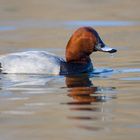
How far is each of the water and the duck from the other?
14 cm

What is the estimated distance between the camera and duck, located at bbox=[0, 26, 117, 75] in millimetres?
10938

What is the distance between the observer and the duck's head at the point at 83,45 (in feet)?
36.9

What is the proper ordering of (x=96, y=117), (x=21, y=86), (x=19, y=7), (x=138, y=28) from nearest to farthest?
(x=96, y=117) → (x=21, y=86) → (x=138, y=28) → (x=19, y=7)

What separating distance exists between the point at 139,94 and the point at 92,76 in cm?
173

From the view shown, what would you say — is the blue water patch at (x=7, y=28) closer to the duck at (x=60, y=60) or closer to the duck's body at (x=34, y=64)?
the duck at (x=60, y=60)

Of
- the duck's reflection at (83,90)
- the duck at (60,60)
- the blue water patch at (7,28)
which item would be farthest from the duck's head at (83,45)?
the blue water patch at (7,28)

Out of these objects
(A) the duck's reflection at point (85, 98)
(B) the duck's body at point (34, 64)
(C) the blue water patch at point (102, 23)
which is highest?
(C) the blue water patch at point (102, 23)

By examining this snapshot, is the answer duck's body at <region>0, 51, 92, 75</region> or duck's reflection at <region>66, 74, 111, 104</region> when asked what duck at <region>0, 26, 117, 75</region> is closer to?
duck's body at <region>0, 51, 92, 75</region>

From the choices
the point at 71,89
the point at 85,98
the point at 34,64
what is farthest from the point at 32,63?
the point at 85,98

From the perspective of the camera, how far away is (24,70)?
10992mm

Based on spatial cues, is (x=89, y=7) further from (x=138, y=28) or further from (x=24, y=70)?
(x=24, y=70)

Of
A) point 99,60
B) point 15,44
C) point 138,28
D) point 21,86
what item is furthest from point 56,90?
point 138,28

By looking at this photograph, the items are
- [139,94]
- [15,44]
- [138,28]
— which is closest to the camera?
[139,94]

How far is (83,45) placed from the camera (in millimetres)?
11352
